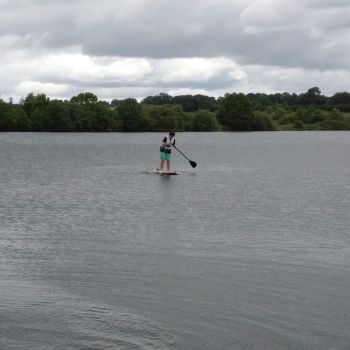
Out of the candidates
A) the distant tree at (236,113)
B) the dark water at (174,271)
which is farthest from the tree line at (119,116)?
the dark water at (174,271)

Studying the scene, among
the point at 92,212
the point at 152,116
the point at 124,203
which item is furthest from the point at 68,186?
the point at 152,116

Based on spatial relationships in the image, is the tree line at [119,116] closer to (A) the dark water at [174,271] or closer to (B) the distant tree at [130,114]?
(B) the distant tree at [130,114]

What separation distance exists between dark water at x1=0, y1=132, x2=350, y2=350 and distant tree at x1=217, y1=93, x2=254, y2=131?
384 feet

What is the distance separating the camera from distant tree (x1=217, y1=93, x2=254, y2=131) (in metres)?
145

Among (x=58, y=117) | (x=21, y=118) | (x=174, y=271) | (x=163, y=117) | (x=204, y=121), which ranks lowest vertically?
(x=174, y=271)

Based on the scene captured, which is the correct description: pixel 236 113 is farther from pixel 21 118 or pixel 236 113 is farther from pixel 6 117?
pixel 6 117

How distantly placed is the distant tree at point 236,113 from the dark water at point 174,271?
116914 millimetres

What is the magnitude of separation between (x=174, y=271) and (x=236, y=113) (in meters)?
134

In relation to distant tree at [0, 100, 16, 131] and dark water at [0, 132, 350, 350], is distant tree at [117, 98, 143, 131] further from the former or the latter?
dark water at [0, 132, 350, 350]

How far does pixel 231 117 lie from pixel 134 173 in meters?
109

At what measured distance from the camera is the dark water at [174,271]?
11.0m

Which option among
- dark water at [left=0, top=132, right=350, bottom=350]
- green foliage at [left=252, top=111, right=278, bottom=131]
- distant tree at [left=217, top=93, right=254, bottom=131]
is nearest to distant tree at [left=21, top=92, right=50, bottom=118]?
distant tree at [left=217, top=93, right=254, bottom=131]

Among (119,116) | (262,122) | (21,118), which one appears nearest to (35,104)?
(21,118)

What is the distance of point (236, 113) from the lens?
483ft
